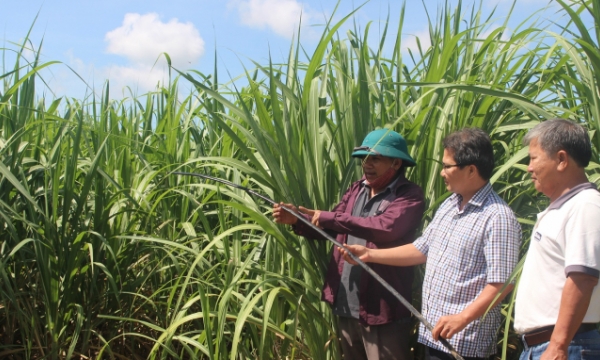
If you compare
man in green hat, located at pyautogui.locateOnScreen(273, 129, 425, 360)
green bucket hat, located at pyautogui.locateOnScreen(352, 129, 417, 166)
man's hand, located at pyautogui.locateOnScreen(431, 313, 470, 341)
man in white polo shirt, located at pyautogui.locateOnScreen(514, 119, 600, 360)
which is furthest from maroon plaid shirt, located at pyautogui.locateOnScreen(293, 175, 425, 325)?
man in white polo shirt, located at pyautogui.locateOnScreen(514, 119, 600, 360)

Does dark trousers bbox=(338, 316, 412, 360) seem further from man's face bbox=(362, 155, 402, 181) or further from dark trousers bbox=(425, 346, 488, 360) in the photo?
man's face bbox=(362, 155, 402, 181)

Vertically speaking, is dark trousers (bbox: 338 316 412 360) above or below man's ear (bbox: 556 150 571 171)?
below

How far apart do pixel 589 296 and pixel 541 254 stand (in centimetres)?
17

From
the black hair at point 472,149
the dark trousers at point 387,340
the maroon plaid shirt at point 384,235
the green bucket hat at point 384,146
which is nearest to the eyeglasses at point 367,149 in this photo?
the green bucket hat at point 384,146

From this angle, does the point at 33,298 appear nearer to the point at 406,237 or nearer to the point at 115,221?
the point at 115,221

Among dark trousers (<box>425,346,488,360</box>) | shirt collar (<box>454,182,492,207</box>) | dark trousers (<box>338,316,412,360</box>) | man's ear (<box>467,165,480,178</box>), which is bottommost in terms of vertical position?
dark trousers (<box>338,316,412,360</box>)

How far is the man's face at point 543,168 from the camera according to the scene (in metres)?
1.71

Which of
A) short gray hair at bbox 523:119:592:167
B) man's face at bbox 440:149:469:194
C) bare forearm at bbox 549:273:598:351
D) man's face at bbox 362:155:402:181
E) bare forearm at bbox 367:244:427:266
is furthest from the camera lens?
man's face at bbox 362:155:402:181

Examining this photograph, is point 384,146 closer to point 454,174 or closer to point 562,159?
point 454,174

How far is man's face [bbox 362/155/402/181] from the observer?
2357 millimetres

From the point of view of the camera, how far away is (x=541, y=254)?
67.6 inches

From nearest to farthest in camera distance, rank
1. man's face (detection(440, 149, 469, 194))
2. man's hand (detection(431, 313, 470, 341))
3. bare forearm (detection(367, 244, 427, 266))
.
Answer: man's hand (detection(431, 313, 470, 341)) < man's face (detection(440, 149, 469, 194)) < bare forearm (detection(367, 244, 427, 266))

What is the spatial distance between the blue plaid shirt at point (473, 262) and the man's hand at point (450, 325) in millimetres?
62

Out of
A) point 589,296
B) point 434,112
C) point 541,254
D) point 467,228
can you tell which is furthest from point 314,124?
point 589,296
